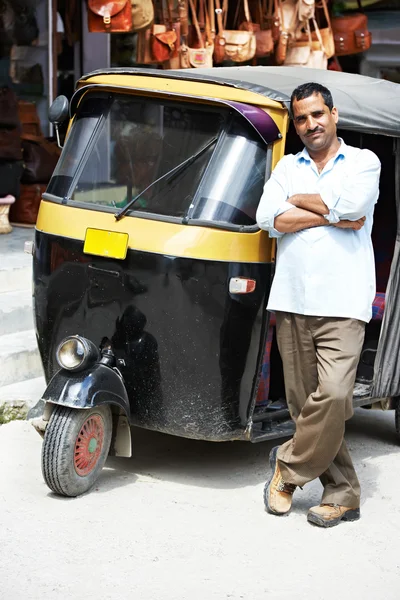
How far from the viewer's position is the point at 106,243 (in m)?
5.27

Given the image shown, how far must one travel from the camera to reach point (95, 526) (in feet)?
16.2

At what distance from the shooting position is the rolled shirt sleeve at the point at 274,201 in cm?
491

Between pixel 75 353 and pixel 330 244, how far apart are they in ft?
4.25

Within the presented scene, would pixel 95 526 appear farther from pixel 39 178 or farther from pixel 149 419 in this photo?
pixel 39 178

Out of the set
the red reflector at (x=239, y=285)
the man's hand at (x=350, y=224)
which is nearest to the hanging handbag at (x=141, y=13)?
the red reflector at (x=239, y=285)

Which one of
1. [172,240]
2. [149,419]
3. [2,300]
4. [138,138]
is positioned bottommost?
[2,300]

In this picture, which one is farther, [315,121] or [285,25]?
[285,25]

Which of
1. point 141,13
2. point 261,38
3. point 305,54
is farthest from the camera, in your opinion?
point 305,54

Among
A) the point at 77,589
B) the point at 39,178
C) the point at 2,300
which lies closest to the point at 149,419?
the point at 77,589

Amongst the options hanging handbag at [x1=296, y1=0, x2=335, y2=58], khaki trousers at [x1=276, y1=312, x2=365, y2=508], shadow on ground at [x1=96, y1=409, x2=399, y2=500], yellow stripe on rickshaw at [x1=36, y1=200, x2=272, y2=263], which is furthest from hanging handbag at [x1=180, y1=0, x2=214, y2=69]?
khaki trousers at [x1=276, y1=312, x2=365, y2=508]

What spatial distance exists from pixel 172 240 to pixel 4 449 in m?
1.64

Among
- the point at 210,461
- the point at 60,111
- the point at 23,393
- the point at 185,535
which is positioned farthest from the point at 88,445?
the point at 60,111

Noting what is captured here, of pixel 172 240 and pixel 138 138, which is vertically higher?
pixel 138 138

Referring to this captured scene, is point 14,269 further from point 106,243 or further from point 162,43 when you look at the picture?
point 106,243
